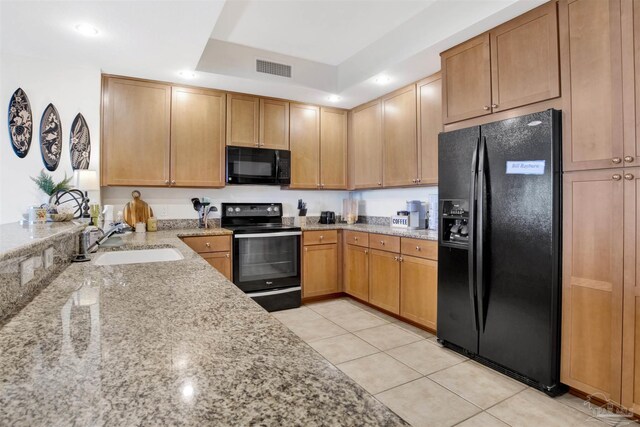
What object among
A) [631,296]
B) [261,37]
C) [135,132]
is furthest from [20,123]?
[631,296]

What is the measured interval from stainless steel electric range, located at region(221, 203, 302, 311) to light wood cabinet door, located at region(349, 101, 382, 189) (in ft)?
3.48

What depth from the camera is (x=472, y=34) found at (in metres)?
2.43

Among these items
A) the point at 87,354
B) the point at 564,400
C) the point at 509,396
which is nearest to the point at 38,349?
the point at 87,354

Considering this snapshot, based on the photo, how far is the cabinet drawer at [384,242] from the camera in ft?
10.5

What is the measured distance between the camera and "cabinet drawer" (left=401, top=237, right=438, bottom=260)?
9.13ft

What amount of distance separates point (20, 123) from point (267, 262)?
248 cm

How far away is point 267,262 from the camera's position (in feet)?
11.7

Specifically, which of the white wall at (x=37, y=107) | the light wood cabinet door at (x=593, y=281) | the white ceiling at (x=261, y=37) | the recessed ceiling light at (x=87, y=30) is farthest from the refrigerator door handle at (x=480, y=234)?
the white wall at (x=37, y=107)

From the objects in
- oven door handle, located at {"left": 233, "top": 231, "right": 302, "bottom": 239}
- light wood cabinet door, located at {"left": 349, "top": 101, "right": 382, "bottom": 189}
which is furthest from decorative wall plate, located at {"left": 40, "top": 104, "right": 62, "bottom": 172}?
light wood cabinet door, located at {"left": 349, "top": 101, "right": 382, "bottom": 189}

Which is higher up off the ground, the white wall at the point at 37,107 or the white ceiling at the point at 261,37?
the white ceiling at the point at 261,37

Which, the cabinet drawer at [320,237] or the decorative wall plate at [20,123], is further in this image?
the cabinet drawer at [320,237]

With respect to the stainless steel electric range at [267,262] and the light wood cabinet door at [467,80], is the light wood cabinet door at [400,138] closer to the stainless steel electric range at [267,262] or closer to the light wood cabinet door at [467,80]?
the light wood cabinet door at [467,80]

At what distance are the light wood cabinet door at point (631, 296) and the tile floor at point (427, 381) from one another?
210 mm

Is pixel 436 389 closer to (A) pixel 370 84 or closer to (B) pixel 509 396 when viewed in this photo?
(B) pixel 509 396
